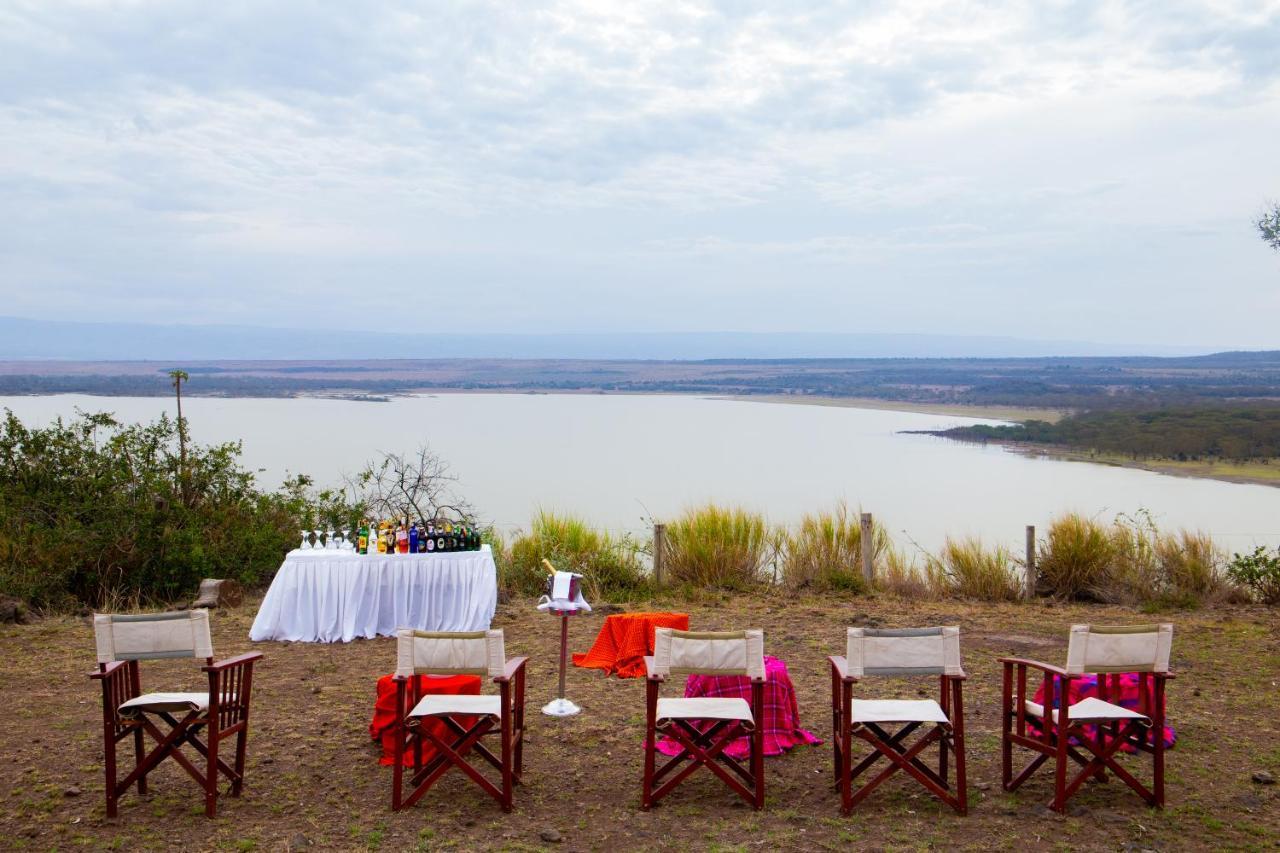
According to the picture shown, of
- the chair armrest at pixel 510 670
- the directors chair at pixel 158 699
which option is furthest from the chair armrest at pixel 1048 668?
the directors chair at pixel 158 699

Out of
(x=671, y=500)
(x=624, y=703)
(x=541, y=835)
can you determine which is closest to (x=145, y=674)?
(x=624, y=703)

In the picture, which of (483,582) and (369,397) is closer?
(483,582)

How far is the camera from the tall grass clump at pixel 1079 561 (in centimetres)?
1202

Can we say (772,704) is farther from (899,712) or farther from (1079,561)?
(1079,561)

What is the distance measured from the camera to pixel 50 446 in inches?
496

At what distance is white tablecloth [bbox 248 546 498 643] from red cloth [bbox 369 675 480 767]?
2.95 metres

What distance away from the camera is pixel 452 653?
4863 millimetres

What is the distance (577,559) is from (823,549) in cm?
290

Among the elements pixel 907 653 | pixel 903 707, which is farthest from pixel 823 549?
pixel 907 653

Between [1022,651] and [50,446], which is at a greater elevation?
[50,446]

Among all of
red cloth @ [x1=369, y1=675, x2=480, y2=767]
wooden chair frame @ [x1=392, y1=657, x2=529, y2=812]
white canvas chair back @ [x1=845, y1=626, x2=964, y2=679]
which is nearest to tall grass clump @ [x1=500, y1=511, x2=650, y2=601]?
red cloth @ [x1=369, y1=675, x2=480, y2=767]

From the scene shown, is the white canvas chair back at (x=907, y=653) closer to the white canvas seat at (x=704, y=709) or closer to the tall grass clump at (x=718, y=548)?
the white canvas seat at (x=704, y=709)

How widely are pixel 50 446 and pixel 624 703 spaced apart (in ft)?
29.2

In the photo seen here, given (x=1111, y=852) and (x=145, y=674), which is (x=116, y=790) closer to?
(x=145, y=674)
